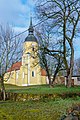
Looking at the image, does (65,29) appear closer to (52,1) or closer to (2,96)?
(52,1)

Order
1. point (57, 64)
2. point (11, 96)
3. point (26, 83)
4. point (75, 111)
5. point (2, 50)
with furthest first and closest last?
point (26, 83)
point (57, 64)
point (2, 50)
point (11, 96)
point (75, 111)

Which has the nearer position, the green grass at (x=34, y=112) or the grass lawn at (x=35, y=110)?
the green grass at (x=34, y=112)

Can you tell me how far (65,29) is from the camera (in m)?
26.9

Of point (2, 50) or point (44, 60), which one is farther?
point (44, 60)

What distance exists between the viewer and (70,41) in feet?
91.9

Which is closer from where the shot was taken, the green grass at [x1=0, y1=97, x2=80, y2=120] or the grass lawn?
the green grass at [x1=0, y1=97, x2=80, y2=120]

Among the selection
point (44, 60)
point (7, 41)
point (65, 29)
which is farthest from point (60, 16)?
point (44, 60)

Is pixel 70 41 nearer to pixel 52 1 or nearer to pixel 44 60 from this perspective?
pixel 52 1

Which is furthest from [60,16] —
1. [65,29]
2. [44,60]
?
[44,60]

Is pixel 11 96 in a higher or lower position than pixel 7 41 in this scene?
lower

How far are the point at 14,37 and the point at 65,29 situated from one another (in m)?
5.75

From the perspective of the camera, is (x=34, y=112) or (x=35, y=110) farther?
(x=35, y=110)

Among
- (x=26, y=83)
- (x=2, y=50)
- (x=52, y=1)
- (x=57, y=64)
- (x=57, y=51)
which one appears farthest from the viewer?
(x=26, y=83)

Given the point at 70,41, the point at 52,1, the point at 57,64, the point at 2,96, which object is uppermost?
the point at 52,1
